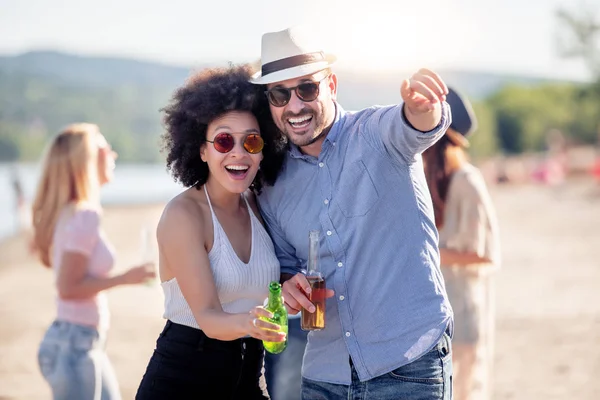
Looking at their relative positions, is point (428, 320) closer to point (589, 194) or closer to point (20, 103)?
point (589, 194)

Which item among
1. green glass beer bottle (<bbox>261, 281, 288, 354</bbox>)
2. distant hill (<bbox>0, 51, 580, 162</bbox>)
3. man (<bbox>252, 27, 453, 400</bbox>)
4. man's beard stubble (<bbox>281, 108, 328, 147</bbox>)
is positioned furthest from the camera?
distant hill (<bbox>0, 51, 580, 162</bbox>)

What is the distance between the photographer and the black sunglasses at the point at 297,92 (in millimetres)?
3652

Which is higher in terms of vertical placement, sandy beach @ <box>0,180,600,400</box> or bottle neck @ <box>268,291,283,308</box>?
bottle neck @ <box>268,291,283,308</box>

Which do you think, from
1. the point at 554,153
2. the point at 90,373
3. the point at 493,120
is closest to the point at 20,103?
the point at 493,120

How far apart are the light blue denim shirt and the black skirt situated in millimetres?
352

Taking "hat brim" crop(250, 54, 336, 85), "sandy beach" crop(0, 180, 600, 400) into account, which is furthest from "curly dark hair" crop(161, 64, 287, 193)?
"sandy beach" crop(0, 180, 600, 400)

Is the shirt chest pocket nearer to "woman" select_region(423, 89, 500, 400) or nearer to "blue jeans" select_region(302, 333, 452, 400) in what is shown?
"blue jeans" select_region(302, 333, 452, 400)

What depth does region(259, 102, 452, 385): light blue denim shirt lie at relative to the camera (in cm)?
339

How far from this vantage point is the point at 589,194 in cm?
3969

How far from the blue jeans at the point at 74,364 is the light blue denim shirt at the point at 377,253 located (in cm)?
180

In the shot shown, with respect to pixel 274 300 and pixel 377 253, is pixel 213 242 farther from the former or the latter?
pixel 377 253

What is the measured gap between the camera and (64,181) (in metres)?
5.26

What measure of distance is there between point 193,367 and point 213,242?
523 mm

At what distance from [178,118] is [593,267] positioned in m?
16.2
